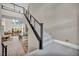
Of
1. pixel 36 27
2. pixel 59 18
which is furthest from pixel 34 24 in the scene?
pixel 59 18

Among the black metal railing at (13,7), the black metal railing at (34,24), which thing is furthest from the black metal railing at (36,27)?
the black metal railing at (13,7)

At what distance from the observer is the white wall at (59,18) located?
1626 millimetres

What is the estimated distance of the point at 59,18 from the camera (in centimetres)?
165

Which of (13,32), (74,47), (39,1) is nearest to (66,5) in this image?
(39,1)

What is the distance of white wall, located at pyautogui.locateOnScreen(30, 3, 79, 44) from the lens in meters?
1.63

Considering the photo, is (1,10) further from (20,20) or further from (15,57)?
(15,57)

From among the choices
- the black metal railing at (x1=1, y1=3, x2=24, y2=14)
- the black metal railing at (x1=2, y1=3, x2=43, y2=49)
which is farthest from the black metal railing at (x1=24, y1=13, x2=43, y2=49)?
the black metal railing at (x1=1, y1=3, x2=24, y2=14)

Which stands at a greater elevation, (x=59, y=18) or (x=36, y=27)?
(x=59, y=18)

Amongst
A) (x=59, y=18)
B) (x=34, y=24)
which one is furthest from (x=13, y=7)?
(x=59, y=18)

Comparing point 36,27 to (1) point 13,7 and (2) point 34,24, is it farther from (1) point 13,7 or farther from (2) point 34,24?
(1) point 13,7

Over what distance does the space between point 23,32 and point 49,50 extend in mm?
447

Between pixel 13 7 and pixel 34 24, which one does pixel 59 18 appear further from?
pixel 13 7

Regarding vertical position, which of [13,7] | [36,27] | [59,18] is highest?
[13,7]

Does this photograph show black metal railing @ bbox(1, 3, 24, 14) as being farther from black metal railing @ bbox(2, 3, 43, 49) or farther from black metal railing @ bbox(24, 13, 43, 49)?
black metal railing @ bbox(24, 13, 43, 49)
